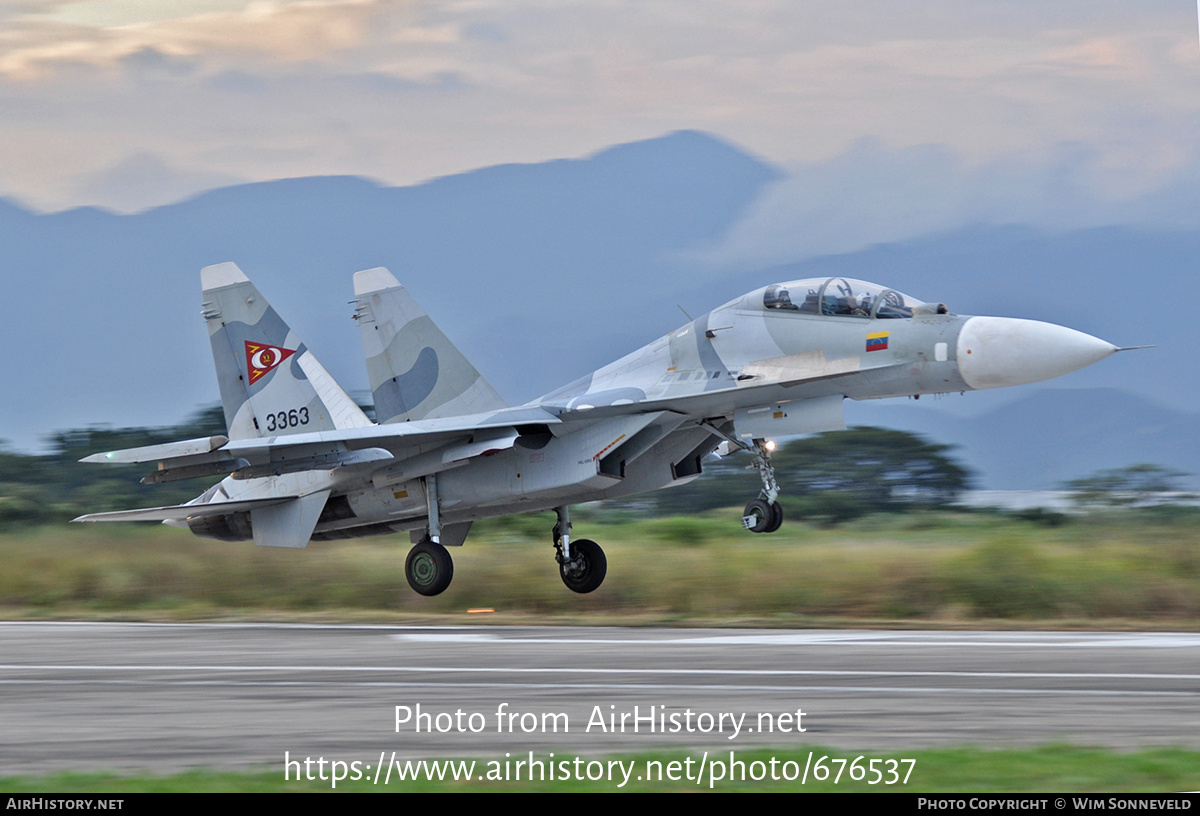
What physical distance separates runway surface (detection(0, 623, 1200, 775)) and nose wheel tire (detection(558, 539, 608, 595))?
363 cm

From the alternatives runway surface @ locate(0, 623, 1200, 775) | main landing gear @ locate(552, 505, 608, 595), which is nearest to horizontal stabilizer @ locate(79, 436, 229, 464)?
runway surface @ locate(0, 623, 1200, 775)

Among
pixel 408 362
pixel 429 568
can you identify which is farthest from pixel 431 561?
pixel 408 362

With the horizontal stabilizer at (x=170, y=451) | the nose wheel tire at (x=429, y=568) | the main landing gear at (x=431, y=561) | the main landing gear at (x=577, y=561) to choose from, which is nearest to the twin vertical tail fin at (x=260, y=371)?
the main landing gear at (x=431, y=561)

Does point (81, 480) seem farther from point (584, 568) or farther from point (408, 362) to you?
point (584, 568)

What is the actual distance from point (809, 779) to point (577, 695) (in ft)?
9.54

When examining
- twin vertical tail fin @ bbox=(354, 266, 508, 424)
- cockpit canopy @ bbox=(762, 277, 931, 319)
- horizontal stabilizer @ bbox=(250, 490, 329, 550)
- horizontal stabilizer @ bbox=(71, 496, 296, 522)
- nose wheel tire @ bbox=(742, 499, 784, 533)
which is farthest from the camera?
twin vertical tail fin @ bbox=(354, 266, 508, 424)

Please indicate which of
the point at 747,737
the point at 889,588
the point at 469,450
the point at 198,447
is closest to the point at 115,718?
the point at 747,737

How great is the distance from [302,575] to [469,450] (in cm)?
463

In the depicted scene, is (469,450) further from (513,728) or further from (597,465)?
(513,728)

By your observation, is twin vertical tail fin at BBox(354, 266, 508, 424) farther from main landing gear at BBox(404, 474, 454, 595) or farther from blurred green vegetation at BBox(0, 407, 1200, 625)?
blurred green vegetation at BBox(0, 407, 1200, 625)

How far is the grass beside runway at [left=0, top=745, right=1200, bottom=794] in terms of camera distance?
544cm

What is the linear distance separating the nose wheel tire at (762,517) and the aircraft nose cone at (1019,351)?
2.44 m

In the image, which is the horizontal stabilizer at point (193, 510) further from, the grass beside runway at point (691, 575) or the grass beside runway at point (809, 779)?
the grass beside runway at point (809, 779)
